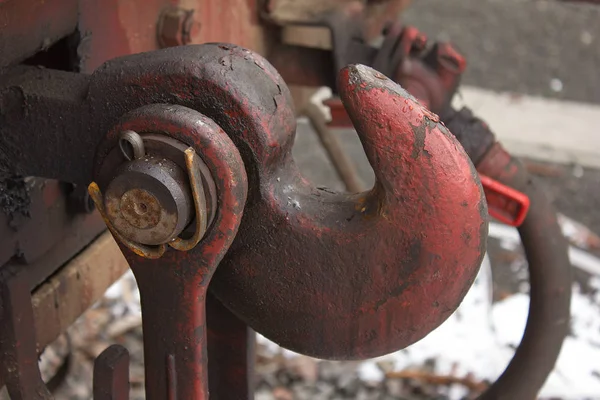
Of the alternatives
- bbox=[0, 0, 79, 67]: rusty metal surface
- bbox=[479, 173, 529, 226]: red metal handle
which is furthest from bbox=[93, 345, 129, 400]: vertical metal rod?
bbox=[479, 173, 529, 226]: red metal handle

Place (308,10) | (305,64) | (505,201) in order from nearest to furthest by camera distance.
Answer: (505,201) → (308,10) → (305,64)

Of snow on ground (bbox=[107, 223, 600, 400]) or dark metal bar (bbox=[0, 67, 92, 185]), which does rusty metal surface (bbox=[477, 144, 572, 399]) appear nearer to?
snow on ground (bbox=[107, 223, 600, 400])

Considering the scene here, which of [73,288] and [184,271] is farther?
[73,288]

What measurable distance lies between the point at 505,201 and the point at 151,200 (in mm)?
930

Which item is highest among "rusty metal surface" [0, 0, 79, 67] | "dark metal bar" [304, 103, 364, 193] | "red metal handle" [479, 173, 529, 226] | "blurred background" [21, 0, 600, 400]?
"rusty metal surface" [0, 0, 79, 67]

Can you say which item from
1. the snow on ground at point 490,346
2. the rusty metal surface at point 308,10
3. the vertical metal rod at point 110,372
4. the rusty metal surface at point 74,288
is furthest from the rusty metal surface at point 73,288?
the snow on ground at point 490,346

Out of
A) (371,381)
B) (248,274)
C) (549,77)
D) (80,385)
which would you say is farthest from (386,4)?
(549,77)

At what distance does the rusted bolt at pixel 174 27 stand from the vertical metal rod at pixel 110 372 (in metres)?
0.64

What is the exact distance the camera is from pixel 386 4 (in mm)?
2506

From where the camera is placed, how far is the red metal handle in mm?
1628

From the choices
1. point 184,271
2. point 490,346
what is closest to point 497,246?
point 490,346

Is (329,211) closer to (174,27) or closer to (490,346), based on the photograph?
(174,27)

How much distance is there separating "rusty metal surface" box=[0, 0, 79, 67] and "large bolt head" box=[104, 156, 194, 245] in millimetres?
270

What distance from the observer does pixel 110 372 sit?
1.10 meters
